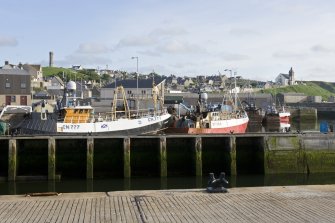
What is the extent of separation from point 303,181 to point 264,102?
10120 cm

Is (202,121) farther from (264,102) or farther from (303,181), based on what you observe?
(264,102)

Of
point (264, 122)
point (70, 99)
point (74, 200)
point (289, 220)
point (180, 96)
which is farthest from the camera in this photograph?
point (180, 96)

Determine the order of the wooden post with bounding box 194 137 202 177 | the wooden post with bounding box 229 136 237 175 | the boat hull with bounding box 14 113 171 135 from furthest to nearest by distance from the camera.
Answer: the boat hull with bounding box 14 113 171 135
the wooden post with bounding box 229 136 237 175
the wooden post with bounding box 194 137 202 177

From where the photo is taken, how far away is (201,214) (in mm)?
15336

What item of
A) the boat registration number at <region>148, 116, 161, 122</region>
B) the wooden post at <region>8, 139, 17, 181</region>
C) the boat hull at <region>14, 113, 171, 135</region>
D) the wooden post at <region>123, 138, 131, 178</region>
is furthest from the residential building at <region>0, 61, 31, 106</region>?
the wooden post at <region>123, 138, 131, 178</region>

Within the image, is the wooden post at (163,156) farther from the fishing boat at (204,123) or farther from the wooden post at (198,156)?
the fishing boat at (204,123)

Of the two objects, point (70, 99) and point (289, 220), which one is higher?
point (70, 99)

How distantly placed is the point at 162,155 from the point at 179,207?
48.2 feet

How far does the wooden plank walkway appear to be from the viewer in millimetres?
14867

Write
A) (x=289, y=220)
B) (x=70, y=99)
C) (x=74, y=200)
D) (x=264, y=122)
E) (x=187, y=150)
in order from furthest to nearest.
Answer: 1. (x=264, y=122)
2. (x=70, y=99)
3. (x=187, y=150)
4. (x=74, y=200)
5. (x=289, y=220)

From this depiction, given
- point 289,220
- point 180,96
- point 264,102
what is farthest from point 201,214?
point 264,102

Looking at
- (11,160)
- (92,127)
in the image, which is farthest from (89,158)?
(92,127)

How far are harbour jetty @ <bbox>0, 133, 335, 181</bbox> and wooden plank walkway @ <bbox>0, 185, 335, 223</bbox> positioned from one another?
1209cm

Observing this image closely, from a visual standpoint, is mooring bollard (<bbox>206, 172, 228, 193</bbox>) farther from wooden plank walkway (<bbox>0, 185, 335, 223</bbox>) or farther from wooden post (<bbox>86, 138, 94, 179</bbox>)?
wooden post (<bbox>86, 138, 94, 179</bbox>)
